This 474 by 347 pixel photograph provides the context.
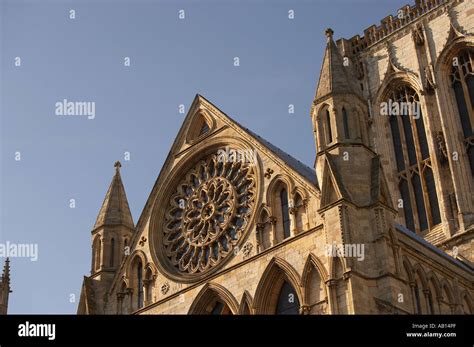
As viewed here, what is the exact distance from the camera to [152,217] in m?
35.6

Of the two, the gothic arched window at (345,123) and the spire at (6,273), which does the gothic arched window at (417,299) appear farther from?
the spire at (6,273)

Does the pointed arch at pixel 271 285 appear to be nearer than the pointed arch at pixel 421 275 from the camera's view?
Yes

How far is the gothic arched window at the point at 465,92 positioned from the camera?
52.5 meters

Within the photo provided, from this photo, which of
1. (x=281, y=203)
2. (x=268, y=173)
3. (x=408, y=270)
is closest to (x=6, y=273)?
(x=268, y=173)

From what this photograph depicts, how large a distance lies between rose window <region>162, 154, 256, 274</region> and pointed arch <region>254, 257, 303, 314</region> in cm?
205

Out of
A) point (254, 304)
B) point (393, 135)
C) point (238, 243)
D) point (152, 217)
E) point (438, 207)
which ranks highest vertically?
point (393, 135)

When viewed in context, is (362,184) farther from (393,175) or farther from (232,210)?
(393,175)

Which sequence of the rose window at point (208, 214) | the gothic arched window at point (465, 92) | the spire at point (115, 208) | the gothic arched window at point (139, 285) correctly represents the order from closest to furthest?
the rose window at point (208, 214) → the gothic arched window at point (139, 285) → the spire at point (115, 208) → the gothic arched window at point (465, 92)

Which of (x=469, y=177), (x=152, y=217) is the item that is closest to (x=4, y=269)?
(x=152, y=217)

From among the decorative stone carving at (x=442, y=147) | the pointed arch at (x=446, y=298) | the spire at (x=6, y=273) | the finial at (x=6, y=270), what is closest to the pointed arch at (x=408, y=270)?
the pointed arch at (x=446, y=298)

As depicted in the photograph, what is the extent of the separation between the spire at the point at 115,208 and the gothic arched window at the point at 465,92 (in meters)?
22.1

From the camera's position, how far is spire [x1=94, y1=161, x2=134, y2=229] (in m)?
37.3

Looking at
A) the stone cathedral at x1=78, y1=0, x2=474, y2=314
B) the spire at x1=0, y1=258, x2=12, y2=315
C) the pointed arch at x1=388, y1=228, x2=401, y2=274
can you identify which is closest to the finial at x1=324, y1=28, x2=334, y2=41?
the stone cathedral at x1=78, y1=0, x2=474, y2=314
